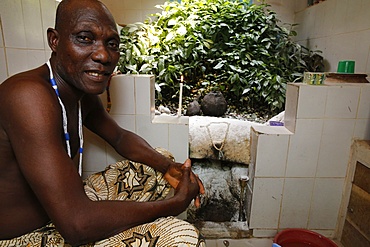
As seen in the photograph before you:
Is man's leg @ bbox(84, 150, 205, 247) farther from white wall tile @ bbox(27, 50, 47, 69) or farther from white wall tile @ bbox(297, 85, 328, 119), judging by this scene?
white wall tile @ bbox(297, 85, 328, 119)

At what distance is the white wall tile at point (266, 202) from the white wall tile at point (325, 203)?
0.24 m

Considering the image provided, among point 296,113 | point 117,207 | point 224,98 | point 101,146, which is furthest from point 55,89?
point 224,98

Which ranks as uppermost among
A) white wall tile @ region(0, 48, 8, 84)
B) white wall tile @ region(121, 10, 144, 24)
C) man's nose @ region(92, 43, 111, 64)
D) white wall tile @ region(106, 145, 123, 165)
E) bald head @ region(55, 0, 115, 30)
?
white wall tile @ region(121, 10, 144, 24)

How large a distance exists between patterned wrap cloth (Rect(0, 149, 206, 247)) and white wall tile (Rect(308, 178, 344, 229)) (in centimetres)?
109

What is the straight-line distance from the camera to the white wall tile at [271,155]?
1.59m

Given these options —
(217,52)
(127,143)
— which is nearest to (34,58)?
(127,143)

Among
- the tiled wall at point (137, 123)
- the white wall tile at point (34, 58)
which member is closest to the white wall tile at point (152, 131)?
the tiled wall at point (137, 123)

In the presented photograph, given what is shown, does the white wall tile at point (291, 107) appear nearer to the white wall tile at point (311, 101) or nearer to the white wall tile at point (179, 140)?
the white wall tile at point (311, 101)

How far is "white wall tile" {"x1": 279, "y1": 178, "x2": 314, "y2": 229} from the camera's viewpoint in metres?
1.66

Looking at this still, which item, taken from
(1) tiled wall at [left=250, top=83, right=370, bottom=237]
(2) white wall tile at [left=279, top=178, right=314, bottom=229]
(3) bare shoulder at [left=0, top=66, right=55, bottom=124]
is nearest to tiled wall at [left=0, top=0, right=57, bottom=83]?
(3) bare shoulder at [left=0, top=66, right=55, bottom=124]

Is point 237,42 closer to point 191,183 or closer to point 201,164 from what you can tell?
point 201,164

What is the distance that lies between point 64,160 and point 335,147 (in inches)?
62.3

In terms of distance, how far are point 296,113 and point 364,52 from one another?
38.5 inches

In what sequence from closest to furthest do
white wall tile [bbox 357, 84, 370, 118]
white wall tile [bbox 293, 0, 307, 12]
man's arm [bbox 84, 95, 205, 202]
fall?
man's arm [bbox 84, 95, 205, 202] < white wall tile [bbox 357, 84, 370, 118] < white wall tile [bbox 293, 0, 307, 12]
